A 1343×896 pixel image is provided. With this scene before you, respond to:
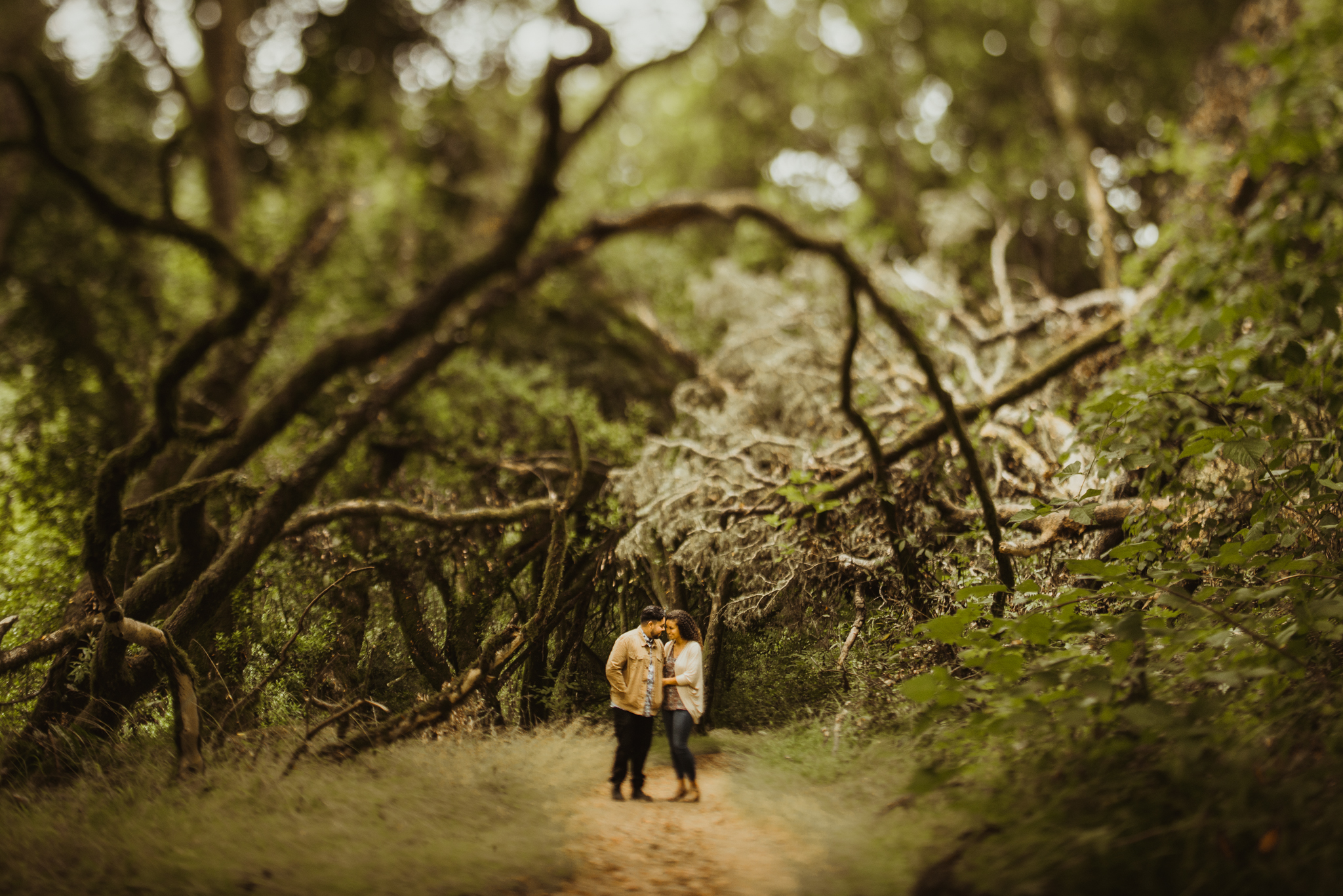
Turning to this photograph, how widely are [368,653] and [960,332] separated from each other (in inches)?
261

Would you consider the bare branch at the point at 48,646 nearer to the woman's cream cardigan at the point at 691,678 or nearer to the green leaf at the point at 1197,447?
the woman's cream cardigan at the point at 691,678

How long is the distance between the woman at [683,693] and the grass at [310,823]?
0.92 feet

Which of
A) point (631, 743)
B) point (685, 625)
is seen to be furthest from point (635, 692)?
point (685, 625)

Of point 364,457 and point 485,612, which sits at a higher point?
point 364,457

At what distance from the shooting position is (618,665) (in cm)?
269

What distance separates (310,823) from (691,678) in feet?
4.51

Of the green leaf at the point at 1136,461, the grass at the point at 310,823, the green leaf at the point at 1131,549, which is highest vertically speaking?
the green leaf at the point at 1136,461

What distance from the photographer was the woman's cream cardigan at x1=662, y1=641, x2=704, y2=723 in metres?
2.58

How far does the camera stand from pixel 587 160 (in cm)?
1211

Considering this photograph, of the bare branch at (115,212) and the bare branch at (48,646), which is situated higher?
the bare branch at (115,212)

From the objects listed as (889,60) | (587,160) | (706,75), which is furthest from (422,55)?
(889,60)

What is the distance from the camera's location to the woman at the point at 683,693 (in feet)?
8.05

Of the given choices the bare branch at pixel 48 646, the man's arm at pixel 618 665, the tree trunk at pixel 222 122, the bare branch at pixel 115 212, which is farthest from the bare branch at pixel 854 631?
the tree trunk at pixel 222 122

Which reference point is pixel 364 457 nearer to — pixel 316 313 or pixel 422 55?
pixel 316 313
